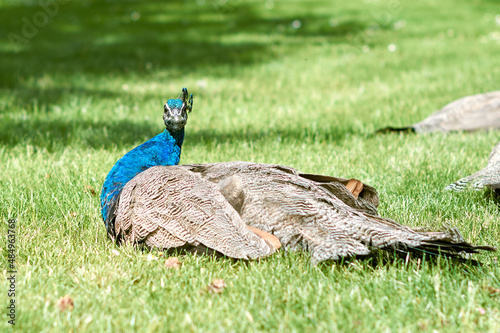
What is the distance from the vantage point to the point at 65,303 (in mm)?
2438

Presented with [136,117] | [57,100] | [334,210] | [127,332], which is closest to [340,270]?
[334,210]

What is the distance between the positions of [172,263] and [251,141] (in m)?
2.92

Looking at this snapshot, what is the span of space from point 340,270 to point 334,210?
29 cm

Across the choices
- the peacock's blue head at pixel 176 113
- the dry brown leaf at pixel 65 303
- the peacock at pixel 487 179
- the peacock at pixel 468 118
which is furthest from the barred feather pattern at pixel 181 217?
A: the peacock at pixel 468 118

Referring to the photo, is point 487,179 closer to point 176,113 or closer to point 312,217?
point 312,217

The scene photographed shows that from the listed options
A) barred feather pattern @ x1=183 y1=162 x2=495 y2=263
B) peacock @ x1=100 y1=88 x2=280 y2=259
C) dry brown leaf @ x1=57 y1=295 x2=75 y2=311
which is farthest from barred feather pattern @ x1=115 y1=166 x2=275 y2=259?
dry brown leaf @ x1=57 y1=295 x2=75 y2=311

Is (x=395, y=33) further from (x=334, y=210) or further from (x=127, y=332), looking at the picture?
(x=127, y=332)

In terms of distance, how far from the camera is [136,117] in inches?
263

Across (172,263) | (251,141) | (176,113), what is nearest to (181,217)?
(172,263)

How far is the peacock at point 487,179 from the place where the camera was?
3607 millimetres

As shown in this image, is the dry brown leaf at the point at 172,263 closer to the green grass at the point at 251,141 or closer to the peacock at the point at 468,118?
the green grass at the point at 251,141

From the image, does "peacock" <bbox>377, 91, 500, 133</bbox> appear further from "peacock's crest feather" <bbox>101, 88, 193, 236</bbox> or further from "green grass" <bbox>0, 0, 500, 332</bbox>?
"peacock's crest feather" <bbox>101, 88, 193, 236</bbox>

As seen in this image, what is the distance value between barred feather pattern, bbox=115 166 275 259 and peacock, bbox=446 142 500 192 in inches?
66.5

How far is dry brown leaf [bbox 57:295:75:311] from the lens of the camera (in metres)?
2.42
